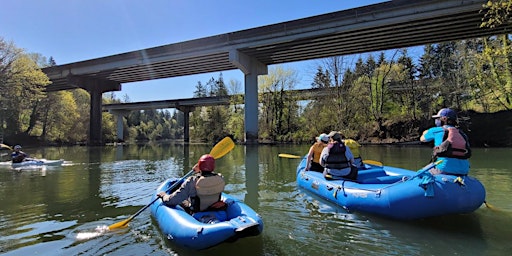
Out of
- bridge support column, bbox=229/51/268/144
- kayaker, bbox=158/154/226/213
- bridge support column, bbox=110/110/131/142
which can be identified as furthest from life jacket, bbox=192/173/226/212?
bridge support column, bbox=110/110/131/142

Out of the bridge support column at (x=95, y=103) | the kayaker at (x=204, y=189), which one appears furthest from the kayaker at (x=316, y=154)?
the bridge support column at (x=95, y=103)

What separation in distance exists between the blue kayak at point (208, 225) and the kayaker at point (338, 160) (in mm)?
2822

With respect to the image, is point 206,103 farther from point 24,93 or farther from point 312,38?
point 312,38

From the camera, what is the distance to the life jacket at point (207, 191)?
447 centimetres

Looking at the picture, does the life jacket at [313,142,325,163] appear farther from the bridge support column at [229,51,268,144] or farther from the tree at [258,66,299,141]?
the tree at [258,66,299,141]

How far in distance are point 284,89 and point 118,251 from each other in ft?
114

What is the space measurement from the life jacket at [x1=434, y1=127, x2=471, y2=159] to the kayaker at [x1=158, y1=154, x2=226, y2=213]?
336 centimetres

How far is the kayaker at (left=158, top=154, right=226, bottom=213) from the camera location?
448cm

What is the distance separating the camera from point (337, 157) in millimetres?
6871

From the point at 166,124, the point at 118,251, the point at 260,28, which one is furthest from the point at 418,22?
the point at 166,124

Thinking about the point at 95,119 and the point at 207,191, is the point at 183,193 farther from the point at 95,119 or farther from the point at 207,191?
the point at 95,119

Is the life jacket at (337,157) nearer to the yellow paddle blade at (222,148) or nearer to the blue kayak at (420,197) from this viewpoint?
the blue kayak at (420,197)

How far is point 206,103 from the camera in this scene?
170 feet

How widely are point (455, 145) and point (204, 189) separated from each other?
3.76 m
